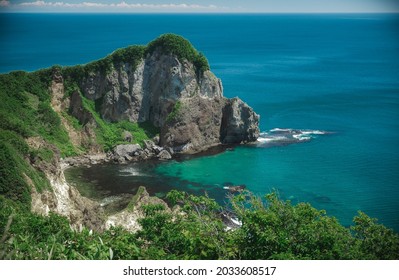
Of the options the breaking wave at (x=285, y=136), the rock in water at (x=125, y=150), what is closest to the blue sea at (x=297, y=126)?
the breaking wave at (x=285, y=136)

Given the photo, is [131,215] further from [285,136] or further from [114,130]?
[285,136]

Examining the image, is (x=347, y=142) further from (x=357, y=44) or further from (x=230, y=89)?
(x=357, y=44)

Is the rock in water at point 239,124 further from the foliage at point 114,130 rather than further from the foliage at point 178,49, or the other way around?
the foliage at point 114,130

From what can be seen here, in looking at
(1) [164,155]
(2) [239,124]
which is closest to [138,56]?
(1) [164,155]

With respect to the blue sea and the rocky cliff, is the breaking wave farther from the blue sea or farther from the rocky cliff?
the rocky cliff

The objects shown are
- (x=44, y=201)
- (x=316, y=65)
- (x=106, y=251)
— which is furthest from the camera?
(x=316, y=65)

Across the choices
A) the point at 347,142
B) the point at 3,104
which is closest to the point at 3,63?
the point at 3,104

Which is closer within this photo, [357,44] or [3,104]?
[3,104]
